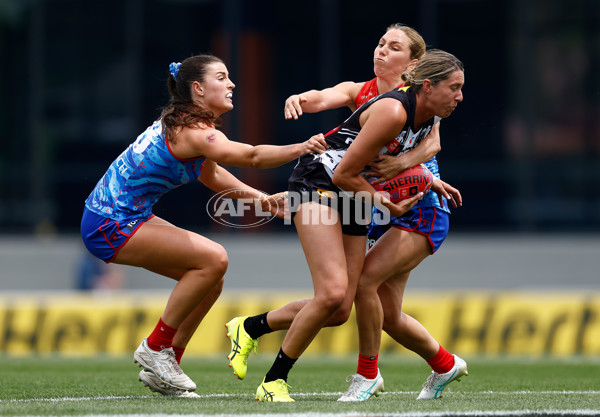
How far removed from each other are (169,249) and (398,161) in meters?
1.43

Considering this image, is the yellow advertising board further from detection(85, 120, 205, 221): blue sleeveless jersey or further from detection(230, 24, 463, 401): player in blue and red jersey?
detection(85, 120, 205, 221): blue sleeveless jersey

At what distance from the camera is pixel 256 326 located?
6066 mm

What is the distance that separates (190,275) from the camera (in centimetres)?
592

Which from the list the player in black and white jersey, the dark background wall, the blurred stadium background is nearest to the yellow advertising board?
the blurred stadium background

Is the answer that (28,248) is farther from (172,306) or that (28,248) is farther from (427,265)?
(172,306)

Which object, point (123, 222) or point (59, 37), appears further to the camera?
point (59, 37)

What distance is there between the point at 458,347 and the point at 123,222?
23.5 ft

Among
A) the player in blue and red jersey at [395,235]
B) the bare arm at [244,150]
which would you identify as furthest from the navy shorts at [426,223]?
the bare arm at [244,150]

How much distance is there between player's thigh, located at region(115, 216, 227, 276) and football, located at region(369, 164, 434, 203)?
3.43ft

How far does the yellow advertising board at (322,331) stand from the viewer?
12.0m

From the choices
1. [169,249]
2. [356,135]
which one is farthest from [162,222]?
[356,135]

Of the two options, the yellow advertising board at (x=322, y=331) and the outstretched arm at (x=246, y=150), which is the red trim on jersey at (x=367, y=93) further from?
the yellow advertising board at (x=322, y=331)

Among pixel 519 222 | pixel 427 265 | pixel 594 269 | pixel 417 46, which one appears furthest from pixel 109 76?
pixel 417 46

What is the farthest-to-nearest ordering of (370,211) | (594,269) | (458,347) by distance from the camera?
1. (594,269)
2. (458,347)
3. (370,211)
